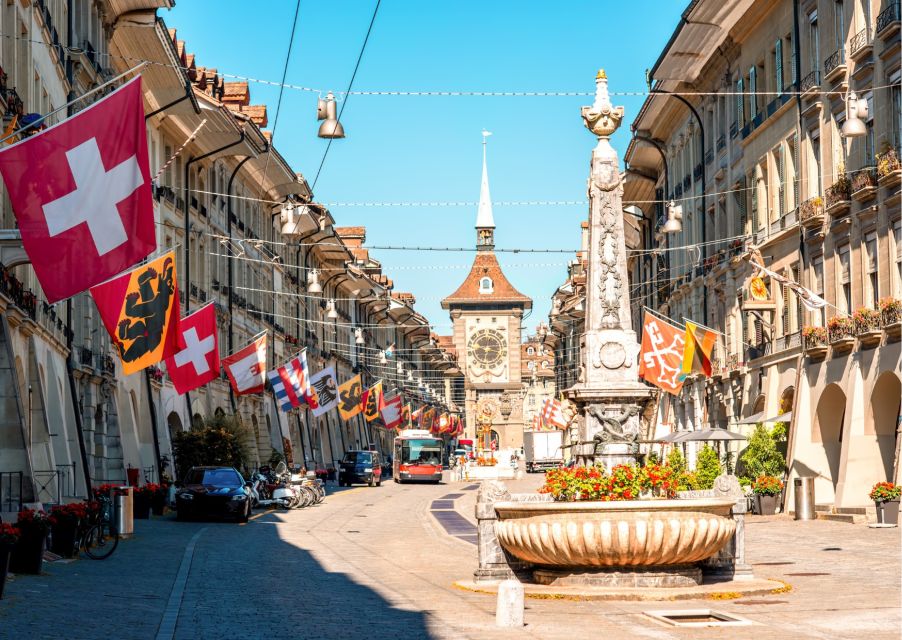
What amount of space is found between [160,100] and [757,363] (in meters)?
20.8

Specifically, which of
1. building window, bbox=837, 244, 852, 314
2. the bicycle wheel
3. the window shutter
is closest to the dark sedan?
the bicycle wheel

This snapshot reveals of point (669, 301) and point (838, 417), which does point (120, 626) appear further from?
point (669, 301)

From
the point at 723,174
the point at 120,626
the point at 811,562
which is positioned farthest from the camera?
the point at 723,174

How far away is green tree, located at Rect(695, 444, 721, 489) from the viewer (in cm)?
4212

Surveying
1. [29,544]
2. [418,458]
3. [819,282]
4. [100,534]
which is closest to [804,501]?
[819,282]

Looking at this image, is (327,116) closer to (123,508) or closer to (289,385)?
(123,508)

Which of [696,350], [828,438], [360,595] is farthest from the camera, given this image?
[696,350]

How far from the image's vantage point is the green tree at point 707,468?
4212 cm

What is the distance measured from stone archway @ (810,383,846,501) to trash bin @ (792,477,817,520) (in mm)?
2506

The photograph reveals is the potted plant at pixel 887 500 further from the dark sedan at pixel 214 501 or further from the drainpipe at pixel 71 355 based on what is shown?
the drainpipe at pixel 71 355

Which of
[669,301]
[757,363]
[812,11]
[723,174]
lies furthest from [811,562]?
[669,301]

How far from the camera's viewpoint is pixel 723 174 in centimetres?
5241

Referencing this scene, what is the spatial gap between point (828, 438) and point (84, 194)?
28.9 m

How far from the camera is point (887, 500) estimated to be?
32062mm
